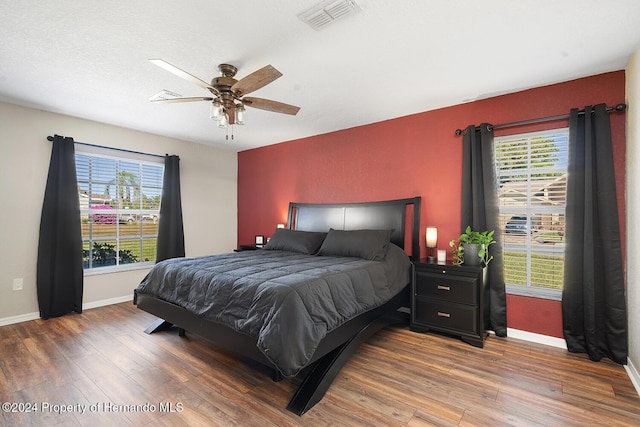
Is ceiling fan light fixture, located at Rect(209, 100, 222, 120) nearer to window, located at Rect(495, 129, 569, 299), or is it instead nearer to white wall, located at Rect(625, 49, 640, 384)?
window, located at Rect(495, 129, 569, 299)

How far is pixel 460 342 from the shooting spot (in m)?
2.97

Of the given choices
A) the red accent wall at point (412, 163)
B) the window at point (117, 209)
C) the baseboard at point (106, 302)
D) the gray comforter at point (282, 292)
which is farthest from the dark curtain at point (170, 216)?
the gray comforter at point (282, 292)

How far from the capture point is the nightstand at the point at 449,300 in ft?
9.51

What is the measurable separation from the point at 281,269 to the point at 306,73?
1774 mm

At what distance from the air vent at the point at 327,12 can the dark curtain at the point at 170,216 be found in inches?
144

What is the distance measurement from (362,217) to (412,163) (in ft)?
3.10

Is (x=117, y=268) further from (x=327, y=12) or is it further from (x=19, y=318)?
(x=327, y=12)

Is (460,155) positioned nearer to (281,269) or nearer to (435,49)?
(435,49)

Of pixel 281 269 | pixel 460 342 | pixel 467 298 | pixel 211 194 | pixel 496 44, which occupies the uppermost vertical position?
pixel 496 44

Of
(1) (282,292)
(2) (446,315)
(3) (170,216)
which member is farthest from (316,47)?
(3) (170,216)

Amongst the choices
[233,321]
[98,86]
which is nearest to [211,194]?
[98,86]

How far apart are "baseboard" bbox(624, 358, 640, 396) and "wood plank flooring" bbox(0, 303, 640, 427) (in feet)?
0.17

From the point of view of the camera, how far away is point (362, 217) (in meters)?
4.11

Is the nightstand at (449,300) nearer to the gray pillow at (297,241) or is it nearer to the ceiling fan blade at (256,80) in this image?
the gray pillow at (297,241)
